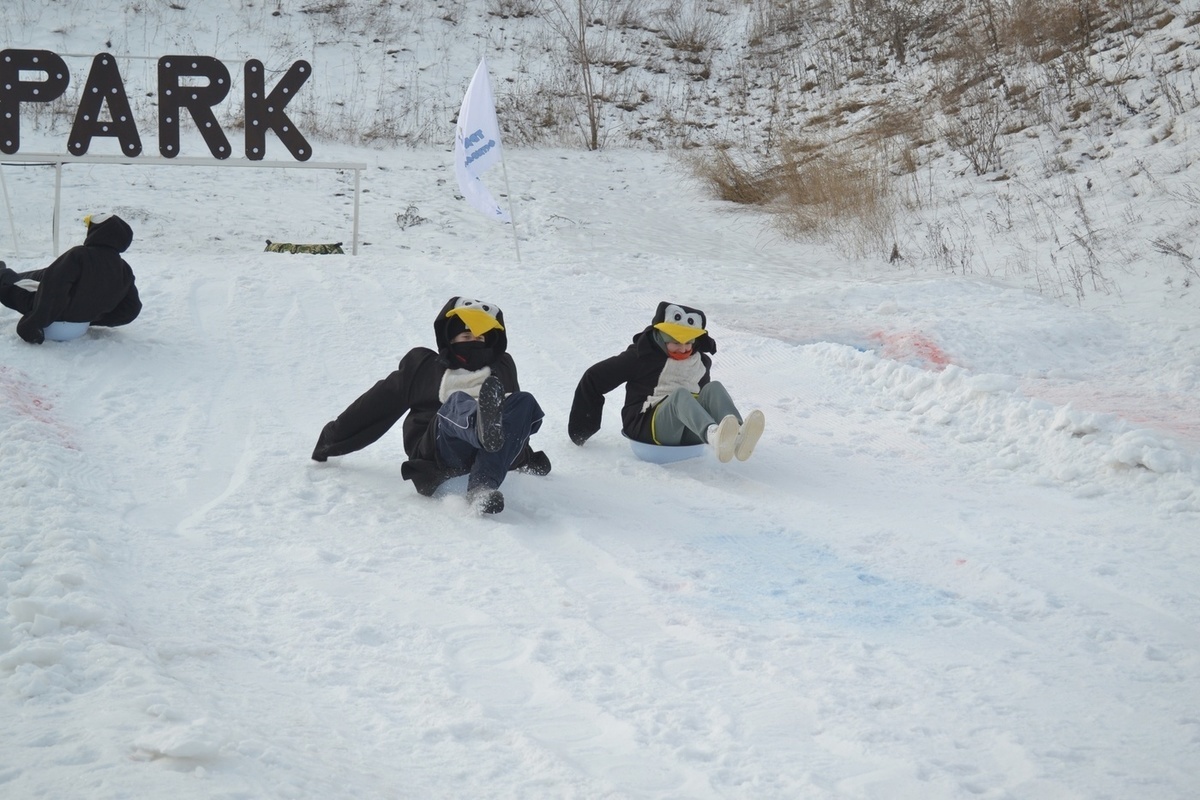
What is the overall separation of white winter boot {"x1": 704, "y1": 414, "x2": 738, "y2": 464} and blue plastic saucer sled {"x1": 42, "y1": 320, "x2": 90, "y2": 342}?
431 cm

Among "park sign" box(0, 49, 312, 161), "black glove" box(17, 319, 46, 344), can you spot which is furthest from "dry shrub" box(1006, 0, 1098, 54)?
"black glove" box(17, 319, 46, 344)

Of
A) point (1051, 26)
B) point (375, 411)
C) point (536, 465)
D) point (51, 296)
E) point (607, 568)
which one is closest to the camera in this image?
point (607, 568)

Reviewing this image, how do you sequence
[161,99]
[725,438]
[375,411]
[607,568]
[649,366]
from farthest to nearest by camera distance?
[161,99], [649,366], [725,438], [375,411], [607,568]

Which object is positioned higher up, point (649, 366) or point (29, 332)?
point (649, 366)

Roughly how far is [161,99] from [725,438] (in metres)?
7.87

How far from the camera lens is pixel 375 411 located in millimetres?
4957

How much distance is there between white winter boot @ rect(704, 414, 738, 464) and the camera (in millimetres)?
5043

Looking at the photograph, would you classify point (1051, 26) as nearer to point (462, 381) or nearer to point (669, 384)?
point (669, 384)

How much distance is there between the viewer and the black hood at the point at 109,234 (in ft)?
22.6

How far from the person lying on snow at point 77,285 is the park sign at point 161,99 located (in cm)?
361

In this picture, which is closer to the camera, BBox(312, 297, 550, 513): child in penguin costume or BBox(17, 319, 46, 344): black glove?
BBox(312, 297, 550, 513): child in penguin costume

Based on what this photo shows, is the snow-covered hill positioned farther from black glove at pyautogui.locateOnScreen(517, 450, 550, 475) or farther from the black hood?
the black hood

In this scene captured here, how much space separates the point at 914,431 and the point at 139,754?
4.58 meters

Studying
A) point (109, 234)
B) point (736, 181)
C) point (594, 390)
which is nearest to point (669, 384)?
point (594, 390)
